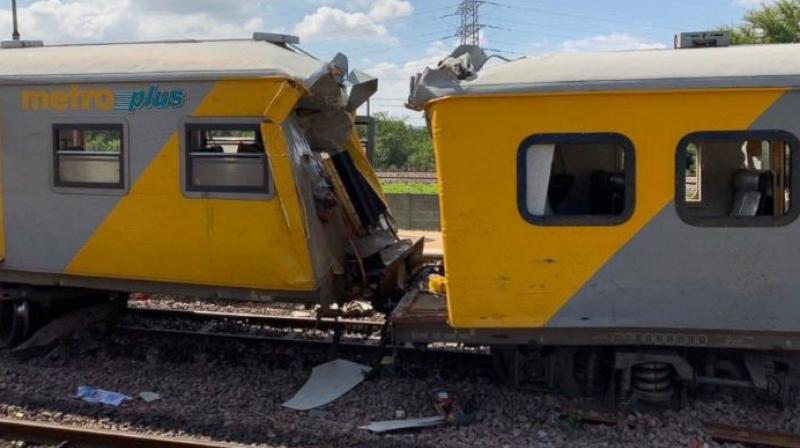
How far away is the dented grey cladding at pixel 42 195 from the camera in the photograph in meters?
6.65

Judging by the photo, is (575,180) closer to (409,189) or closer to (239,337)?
(239,337)

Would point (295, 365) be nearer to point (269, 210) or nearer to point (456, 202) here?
point (269, 210)

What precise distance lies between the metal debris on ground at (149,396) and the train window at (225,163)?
1829mm

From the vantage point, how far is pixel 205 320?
8.86 metres

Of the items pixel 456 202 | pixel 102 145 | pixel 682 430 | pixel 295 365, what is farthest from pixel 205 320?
pixel 682 430

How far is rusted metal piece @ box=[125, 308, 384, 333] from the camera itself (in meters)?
8.29

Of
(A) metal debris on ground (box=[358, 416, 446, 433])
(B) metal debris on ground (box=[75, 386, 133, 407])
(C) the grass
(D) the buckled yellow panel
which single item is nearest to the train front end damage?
(D) the buckled yellow panel

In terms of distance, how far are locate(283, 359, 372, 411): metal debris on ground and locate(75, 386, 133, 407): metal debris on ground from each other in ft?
4.72

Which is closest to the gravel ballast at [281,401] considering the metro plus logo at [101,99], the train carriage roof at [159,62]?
the metro plus logo at [101,99]

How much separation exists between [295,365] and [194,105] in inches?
103

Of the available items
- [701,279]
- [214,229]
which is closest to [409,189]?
[214,229]

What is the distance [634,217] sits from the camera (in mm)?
5254

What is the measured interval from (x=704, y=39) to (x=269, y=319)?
549 cm

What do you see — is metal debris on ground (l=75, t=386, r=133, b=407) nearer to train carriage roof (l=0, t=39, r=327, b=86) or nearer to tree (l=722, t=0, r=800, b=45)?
train carriage roof (l=0, t=39, r=327, b=86)
